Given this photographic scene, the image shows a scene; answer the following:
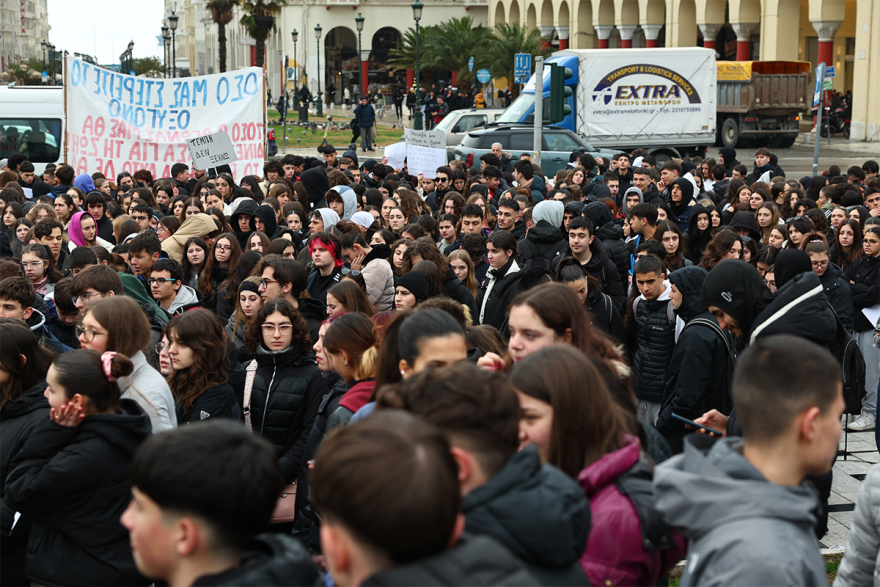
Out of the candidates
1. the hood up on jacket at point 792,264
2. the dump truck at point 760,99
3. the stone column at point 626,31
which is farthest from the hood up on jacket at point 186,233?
the stone column at point 626,31

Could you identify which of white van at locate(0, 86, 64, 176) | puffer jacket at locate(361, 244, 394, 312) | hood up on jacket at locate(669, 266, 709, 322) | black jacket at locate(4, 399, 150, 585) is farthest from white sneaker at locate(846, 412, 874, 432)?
white van at locate(0, 86, 64, 176)

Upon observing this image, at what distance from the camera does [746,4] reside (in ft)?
131

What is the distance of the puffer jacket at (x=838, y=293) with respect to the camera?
742cm

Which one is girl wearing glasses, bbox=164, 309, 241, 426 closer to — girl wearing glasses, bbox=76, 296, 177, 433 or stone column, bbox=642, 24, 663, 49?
girl wearing glasses, bbox=76, 296, 177, 433

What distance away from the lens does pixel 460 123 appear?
26953mm

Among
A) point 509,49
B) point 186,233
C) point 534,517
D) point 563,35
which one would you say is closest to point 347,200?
point 186,233

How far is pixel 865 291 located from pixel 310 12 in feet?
217

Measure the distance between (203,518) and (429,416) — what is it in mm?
627

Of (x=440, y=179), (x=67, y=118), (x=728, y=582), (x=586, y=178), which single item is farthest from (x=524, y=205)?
(x=728, y=582)

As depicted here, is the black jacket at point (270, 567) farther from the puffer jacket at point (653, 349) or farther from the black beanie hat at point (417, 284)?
the puffer jacket at point (653, 349)

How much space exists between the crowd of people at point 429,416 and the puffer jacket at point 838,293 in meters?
0.02

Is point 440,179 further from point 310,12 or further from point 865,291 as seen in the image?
point 310,12

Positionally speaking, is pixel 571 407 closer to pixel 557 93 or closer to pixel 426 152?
pixel 557 93

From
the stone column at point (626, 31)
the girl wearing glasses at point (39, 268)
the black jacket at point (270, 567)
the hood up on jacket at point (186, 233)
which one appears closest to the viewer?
the black jacket at point (270, 567)
